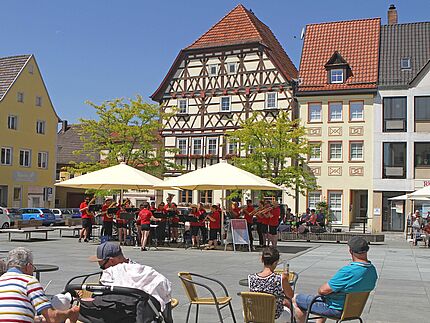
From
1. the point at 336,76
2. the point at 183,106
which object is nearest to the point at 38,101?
the point at 183,106

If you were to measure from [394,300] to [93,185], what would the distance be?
12.9 meters

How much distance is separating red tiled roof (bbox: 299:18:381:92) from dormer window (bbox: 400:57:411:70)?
5.27 ft

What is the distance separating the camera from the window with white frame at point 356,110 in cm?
4053

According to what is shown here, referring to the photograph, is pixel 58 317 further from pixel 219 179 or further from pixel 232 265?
pixel 219 179

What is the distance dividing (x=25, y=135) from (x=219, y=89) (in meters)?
16.9

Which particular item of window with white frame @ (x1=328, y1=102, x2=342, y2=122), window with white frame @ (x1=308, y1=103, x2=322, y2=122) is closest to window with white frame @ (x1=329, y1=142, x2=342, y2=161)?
window with white frame @ (x1=328, y1=102, x2=342, y2=122)

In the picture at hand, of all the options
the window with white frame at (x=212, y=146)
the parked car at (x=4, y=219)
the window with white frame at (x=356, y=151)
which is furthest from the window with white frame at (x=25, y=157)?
the window with white frame at (x=356, y=151)

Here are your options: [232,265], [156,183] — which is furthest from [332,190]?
[232,265]

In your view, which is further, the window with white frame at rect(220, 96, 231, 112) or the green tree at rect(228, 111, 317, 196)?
the window with white frame at rect(220, 96, 231, 112)

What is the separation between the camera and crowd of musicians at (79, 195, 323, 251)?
798 inches

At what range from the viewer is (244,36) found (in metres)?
44.7

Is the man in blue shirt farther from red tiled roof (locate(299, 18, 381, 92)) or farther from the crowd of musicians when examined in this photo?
red tiled roof (locate(299, 18, 381, 92))

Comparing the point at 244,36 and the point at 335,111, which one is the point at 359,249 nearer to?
the point at 335,111

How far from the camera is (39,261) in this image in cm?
1598
